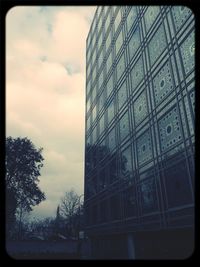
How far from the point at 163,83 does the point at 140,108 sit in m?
3.11

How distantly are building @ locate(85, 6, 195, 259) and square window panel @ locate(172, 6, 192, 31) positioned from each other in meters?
0.05

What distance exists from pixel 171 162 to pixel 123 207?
6881 millimetres

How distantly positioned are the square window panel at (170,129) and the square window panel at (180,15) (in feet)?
13.7

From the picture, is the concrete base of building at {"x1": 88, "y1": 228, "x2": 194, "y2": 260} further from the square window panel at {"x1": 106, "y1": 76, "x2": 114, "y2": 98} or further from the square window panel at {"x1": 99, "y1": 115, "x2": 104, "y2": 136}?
the square window panel at {"x1": 106, "y1": 76, "x2": 114, "y2": 98}

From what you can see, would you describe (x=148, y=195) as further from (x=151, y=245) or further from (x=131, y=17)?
(x=131, y=17)

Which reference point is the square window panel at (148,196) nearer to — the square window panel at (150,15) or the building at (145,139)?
the building at (145,139)

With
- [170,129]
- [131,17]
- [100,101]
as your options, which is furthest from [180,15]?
[100,101]

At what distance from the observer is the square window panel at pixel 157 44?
47.1 feet

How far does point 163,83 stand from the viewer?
545 inches

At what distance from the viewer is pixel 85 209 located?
28922 millimetres

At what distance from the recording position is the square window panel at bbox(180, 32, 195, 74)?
11479 millimetres

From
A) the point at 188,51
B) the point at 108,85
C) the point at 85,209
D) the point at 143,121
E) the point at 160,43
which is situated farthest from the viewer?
the point at 85,209
